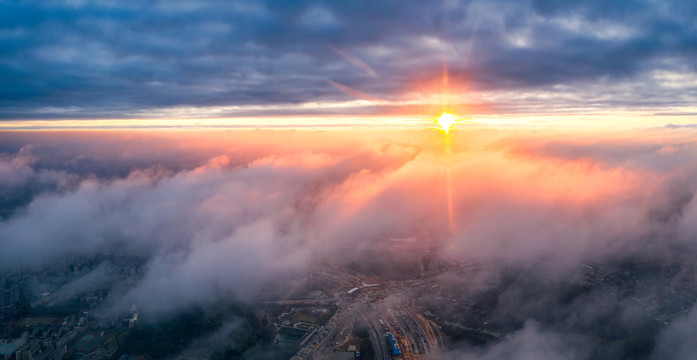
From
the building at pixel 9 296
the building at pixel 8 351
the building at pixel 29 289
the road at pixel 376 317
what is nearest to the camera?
the building at pixel 8 351

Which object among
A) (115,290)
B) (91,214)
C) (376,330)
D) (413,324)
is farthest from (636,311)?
(91,214)

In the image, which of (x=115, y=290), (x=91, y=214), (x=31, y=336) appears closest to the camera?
(x=31, y=336)

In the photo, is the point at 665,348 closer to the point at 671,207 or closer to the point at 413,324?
the point at 413,324

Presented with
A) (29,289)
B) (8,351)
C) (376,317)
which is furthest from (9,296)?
(376,317)

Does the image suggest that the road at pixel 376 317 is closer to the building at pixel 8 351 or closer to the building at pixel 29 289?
the building at pixel 8 351

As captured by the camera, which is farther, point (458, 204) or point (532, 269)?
point (458, 204)

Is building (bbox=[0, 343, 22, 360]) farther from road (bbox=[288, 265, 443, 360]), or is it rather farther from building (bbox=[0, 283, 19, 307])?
road (bbox=[288, 265, 443, 360])

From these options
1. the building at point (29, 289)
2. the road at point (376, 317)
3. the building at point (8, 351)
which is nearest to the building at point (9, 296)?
the building at point (29, 289)

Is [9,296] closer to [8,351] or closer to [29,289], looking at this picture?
[29,289]

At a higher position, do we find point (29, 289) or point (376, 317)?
point (29, 289)

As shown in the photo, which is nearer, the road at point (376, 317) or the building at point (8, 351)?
the building at point (8, 351)

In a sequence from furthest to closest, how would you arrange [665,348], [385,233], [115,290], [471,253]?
[385,233] < [471,253] < [115,290] < [665,348]
